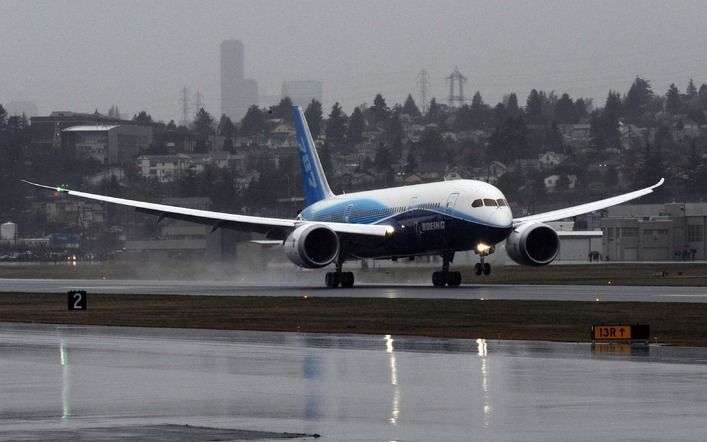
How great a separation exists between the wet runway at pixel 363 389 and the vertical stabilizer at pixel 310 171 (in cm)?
4684

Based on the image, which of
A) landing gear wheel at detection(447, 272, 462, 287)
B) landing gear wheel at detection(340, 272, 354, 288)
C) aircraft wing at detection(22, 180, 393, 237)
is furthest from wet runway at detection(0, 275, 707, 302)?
aircraft wing at detection(22, 180, 393, 237)

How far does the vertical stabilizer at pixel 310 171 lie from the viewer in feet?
268

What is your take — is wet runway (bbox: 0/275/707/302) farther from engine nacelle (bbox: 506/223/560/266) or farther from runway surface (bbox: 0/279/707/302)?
engine nacelle (bbox: 506/223/560/266)

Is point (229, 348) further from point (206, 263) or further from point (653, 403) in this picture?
point (206, 263)

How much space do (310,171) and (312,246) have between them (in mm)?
15021

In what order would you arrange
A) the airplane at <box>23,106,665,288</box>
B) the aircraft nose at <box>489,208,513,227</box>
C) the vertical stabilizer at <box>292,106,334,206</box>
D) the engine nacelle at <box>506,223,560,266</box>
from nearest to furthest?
1. the aircraft nose at <box>489,208,513,227</box>
2. the airplane at <box>23,106,665,288</box>
3. the engine nacelle at <box>506,223,560,266</box>
4. the vertical stabilizer at <box>292,106,334,206</box>

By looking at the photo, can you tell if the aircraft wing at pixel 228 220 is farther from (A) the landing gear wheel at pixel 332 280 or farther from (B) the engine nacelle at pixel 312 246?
(A) the landing gear wheel at pixel 332 280

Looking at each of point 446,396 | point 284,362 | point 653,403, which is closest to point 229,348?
point 284,362

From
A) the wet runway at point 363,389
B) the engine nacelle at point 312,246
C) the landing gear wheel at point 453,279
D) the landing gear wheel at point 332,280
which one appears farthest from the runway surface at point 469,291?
the wet runway at point 363,389

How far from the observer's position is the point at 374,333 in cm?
3700

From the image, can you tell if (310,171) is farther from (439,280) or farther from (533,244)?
(533,244)

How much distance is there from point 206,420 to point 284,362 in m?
8.87

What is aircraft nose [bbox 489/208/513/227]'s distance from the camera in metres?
64.5

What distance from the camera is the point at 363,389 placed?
23.4 meters
